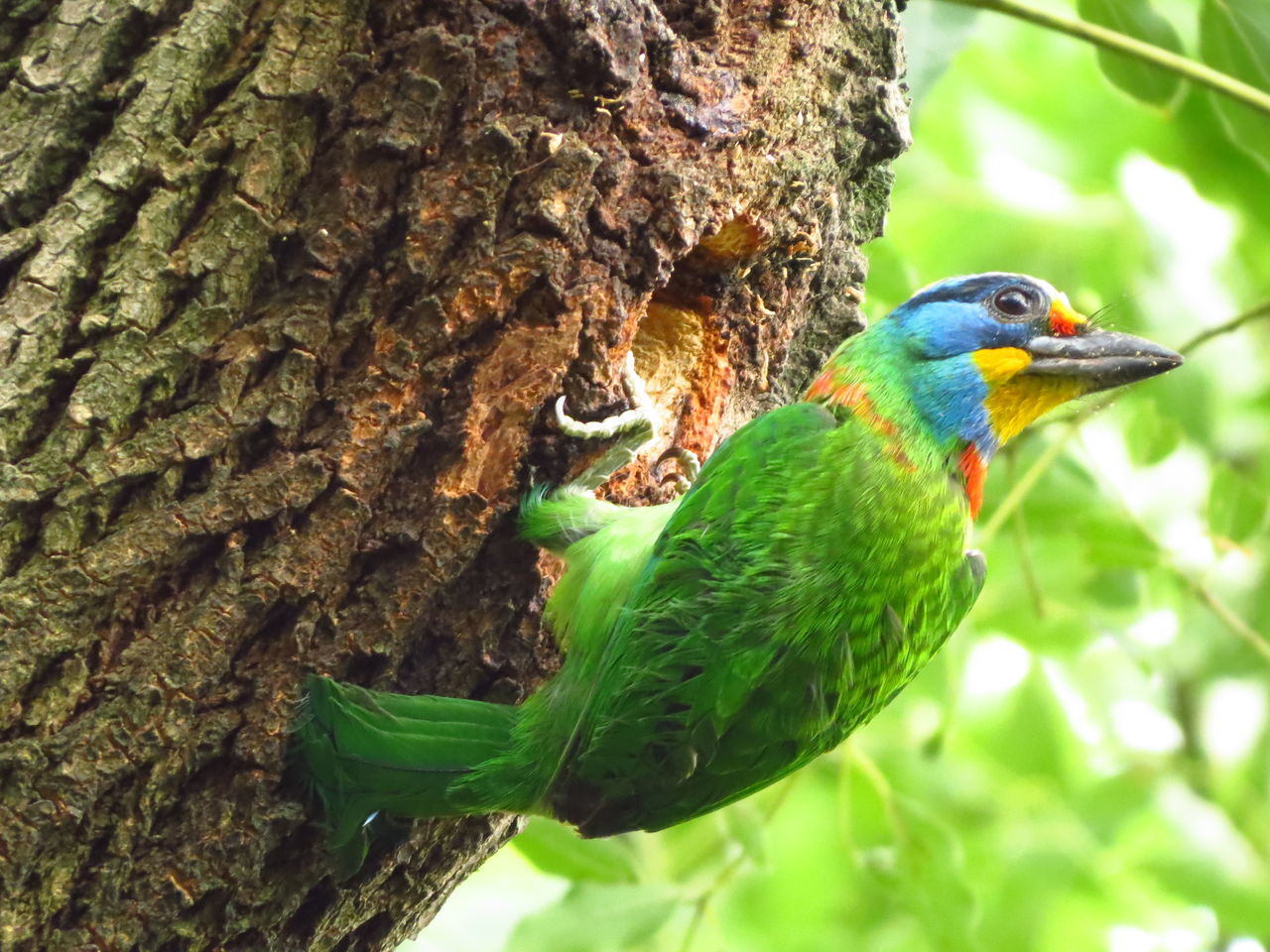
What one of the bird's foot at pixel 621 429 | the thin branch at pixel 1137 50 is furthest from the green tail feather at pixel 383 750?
the thin branch at pixel 1137 50

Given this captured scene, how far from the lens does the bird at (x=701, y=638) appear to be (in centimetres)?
220

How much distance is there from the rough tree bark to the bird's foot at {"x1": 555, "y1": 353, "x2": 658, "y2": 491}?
9 cm

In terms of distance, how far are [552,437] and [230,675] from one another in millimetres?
697

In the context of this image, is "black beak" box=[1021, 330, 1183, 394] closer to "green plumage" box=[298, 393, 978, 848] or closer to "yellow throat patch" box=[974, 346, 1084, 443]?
"yellow throat patch" box=[974, 346, 1084, 443]

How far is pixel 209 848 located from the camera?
2006 millimetres

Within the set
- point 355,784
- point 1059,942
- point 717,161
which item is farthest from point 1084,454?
point 355,784

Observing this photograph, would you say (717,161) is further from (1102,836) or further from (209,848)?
(1102,836)

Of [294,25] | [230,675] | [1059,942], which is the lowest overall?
[1059,942]

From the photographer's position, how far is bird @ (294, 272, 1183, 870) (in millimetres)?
2203

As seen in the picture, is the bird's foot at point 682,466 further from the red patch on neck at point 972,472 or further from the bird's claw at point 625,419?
the red patch on neck at point 972,472

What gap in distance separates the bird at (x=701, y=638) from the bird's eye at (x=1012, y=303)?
376 mm

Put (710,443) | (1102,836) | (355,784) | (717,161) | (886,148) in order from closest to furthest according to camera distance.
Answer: (355,784)
(717,161)
(886,148)
(710,443)
(1102,836)

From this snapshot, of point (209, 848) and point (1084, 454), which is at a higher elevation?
point (209, 848)

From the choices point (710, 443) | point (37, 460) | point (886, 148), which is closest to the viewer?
point (37, 460)
